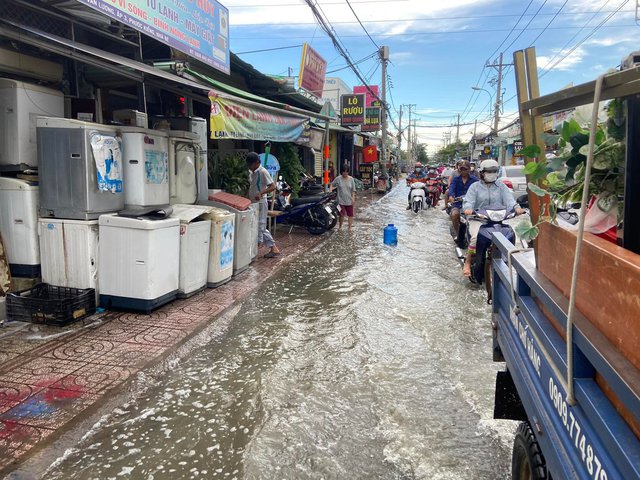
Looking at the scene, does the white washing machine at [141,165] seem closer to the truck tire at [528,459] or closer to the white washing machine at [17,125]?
the white washing machine at [17,125]

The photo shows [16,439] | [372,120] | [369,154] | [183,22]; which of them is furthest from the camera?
[369,154]

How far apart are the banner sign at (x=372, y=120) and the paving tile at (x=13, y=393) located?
25257 mm

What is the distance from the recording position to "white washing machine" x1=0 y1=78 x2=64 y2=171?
A: 16.8 ft

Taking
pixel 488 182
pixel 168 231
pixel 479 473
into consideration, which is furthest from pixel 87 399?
pixel 488 182

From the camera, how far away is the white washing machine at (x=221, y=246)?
631cm

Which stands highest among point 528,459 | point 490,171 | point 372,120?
point 372,120

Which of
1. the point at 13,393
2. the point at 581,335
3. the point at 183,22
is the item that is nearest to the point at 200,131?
the point at 183,22

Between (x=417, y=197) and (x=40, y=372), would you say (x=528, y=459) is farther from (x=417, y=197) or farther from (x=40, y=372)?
(x=417, y=197)

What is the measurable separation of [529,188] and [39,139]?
4.93m

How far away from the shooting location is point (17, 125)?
5.13m

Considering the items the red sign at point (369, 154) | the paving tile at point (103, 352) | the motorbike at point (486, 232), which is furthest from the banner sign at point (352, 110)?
the paving tile at point (103, 352)

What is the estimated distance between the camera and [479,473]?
283 centimetres

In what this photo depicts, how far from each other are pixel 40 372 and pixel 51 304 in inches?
43.7

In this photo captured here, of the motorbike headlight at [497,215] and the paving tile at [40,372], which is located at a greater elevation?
the motorbike headlight at [497,215]
